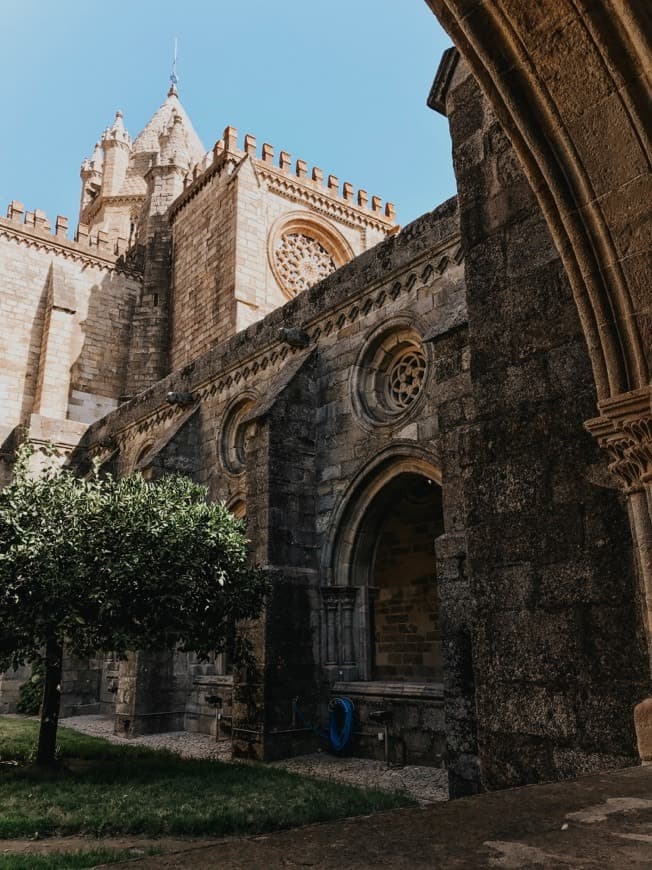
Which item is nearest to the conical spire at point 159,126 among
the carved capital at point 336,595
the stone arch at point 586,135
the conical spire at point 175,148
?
the conical spire at point 175,148

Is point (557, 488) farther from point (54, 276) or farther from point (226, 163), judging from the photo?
point (54, 276)

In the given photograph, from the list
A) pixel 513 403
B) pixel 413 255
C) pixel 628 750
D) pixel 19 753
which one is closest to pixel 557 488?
pixel 513 403

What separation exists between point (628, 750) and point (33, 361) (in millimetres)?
21181

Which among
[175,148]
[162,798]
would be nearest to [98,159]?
[175,148]

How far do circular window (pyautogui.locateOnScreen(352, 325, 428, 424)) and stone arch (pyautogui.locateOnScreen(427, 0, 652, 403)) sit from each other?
18.4ft

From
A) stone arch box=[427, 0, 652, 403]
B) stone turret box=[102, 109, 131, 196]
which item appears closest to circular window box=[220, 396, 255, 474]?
stone arch box=[427, 0, 652, 403]

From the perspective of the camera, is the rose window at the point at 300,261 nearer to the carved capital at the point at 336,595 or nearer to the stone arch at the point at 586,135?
the carved capital at the point at 336,595

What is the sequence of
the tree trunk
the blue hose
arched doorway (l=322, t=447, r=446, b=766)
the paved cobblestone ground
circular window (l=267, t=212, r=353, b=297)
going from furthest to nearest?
circular window (l=267, t=212, r=353, b=297) → the blue hose → arched doorway (l=322, t=447, r=446, b=766) → the tree trunk → the paved cobblestone ground

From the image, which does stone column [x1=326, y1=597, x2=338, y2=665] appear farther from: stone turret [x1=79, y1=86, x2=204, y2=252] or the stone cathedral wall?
stone turret [x1=79, y1=86, x2=204, y2=252]

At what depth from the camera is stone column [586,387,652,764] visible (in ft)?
9.76

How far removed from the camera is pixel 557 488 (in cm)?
362

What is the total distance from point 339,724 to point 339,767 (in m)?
0.85

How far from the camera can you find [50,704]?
25.7 feet

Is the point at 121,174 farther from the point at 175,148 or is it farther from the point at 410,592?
the point at 410,592
